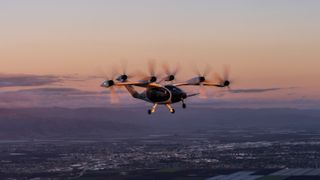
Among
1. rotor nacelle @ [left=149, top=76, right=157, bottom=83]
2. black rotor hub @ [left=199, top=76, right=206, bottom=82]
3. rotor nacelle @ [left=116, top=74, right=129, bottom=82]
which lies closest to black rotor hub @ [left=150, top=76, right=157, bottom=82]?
rotor nacelle @ [left=149, top=76, right=157, bottom=83]

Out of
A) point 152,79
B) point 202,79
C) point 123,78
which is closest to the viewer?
point 202,79

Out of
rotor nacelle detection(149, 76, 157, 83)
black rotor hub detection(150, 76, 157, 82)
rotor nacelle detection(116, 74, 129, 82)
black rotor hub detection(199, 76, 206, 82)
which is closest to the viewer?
black rotor hub detection(199, 76, 206, 82)

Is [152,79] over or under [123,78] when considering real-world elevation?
under

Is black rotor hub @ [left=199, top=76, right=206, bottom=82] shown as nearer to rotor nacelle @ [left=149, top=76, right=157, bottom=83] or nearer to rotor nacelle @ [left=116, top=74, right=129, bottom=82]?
rotor nacelle @ [left=149, top=76, right=157, bottom=83]

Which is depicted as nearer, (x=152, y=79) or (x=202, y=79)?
(x=202, y=79)

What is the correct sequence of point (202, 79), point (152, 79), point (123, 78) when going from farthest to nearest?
point (123, 78)
point (152, 79)
point (202, 79)

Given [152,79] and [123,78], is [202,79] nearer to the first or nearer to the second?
[152,79]

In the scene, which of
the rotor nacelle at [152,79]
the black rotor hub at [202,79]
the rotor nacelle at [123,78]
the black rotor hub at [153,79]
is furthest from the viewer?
the rotor nacelle at [123,78]

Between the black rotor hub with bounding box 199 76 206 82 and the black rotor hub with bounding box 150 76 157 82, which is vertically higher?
the black rotor hub with bounding box 150 76 157 82

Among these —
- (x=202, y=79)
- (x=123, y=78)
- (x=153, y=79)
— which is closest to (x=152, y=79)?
(x=153, y=79)

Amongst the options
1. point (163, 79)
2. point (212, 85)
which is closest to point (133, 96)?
point (163, 79)

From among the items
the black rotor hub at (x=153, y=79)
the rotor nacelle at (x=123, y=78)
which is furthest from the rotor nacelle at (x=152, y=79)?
the rotor nacelle at (x=123, y=78)

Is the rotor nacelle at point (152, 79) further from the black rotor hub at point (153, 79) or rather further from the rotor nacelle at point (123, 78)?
the rotor nacelle at point (123, 78)
